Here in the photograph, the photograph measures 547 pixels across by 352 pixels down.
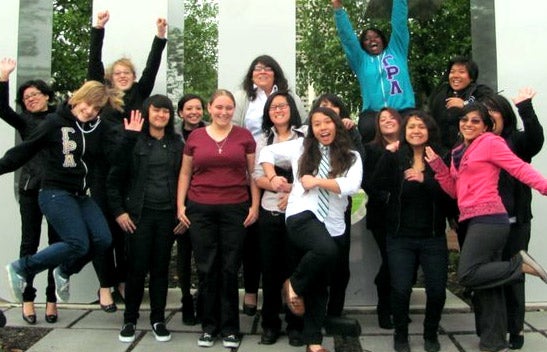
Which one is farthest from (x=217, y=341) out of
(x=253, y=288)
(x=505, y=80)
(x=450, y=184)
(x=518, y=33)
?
(x=518, y=33)

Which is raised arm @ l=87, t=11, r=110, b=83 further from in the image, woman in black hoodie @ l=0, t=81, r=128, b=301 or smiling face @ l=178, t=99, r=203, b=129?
smiling face @ l=178, t=99, r=203, b=129

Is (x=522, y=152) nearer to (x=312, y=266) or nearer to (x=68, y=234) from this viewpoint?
(x=312, y=266)

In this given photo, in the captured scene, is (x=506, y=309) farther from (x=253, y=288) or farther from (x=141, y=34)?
(x=141, y=34)

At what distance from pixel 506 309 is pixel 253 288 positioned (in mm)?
2129

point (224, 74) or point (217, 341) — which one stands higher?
point (224, 74)

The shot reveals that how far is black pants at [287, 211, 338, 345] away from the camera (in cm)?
446

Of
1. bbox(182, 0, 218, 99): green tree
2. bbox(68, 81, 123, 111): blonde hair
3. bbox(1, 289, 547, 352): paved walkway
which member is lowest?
bbox(1, 289, 547, 352): paved walkway

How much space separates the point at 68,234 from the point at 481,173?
309cm

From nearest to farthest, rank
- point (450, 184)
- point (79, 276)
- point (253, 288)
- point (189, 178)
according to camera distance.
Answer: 1. point (450, 184)
2. point (189, 178)
3. point (253, 288)
4. point (79, 276)

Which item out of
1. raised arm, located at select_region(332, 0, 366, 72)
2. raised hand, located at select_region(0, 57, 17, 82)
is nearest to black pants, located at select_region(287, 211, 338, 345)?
raised arm, located at select_region(332, 0, 366, 72)

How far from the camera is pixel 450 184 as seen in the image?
15.5 feet

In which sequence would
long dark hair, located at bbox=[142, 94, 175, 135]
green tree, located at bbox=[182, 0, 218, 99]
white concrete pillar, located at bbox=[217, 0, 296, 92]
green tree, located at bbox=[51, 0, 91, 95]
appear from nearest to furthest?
1. long dark hair, located at bbox=[142, 94, 175, 135]
2. white concrete pillar, located at bbox=[217, 0, 296, 92]
3. green tree, located at bbox=[182, 0, 218, 99]
4. green tree, located at bbox=[51, 0, 91, 95]

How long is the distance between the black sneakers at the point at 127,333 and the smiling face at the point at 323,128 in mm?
2070

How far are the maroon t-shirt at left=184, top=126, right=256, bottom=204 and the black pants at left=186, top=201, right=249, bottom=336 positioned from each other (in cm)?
8
